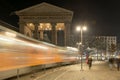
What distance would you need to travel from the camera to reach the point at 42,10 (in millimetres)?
97875

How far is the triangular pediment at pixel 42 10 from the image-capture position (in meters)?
96.8

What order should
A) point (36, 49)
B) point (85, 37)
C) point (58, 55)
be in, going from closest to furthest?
point (36, 49) → point (58, 55) → point (85, 37)

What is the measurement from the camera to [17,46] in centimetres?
1947

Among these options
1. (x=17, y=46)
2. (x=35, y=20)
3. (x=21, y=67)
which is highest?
(x=35, y=20)

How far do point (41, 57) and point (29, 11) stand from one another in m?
70.0

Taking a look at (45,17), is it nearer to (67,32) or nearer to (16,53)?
(67,32)

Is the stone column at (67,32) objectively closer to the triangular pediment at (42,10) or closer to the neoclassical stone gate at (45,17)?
the neoclassical stone gate at (45,17)

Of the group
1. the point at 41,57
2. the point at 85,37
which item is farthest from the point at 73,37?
the point at 41,57

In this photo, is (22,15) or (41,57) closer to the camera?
(41,57)

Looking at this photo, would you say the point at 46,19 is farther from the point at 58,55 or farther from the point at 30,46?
the point at 30,46

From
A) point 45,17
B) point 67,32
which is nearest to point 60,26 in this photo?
point 67,32

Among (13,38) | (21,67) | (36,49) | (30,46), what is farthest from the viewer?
(36,49)

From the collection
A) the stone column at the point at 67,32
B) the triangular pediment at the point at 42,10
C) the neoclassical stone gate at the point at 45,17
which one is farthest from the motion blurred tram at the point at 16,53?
the stone column at the point at 67,32

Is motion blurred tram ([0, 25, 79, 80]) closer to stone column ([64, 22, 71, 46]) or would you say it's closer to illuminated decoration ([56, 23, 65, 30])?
stone column ([64, 22, 71, 46])
